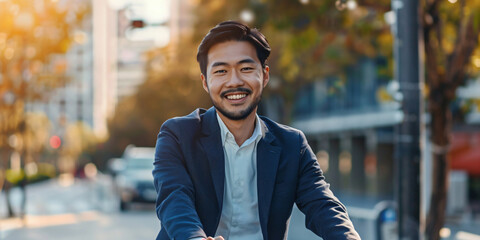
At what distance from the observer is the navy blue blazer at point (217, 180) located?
2.54 metres

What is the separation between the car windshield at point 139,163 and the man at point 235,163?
20.9 m

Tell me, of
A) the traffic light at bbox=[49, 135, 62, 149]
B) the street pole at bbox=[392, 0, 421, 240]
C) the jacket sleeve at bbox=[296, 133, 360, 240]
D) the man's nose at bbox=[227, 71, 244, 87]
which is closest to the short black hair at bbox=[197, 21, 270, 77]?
the man's nose at bbox=[227, 71, 244, 87]

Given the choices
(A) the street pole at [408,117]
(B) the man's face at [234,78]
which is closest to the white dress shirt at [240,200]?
(B) the man's face at [234,78]

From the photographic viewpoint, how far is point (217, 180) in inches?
103

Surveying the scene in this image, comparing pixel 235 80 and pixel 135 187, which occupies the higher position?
pixel 235 80

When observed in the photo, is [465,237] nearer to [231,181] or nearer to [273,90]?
[231,181]

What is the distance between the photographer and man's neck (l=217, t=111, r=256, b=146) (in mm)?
2760

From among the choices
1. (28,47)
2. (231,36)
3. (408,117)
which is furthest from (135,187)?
(231,36)

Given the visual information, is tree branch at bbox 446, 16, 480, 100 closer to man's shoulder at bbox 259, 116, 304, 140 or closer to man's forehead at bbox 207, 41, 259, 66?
man's shoulder at bbox 259, 116, 304, 140

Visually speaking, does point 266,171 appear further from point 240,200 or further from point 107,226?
point 107,226

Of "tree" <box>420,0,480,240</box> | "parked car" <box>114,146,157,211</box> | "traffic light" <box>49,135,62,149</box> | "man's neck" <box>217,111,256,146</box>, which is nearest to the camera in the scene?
"man's neck" <box>217,111,256,146</box>

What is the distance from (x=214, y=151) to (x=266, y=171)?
0.66 feet

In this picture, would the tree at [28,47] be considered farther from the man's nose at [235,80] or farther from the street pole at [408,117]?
the man's nose at [235,80]

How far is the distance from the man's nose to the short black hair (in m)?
0.11
